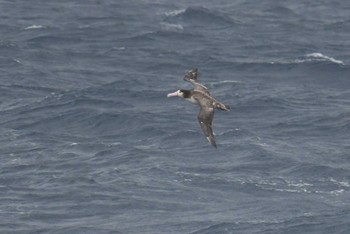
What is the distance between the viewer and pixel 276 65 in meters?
96.9

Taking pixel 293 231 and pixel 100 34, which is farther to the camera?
pixel 100 34

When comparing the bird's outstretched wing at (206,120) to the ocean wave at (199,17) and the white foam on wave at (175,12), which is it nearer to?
the ocean wave at (199,17)

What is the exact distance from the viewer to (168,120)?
83812 millimetres

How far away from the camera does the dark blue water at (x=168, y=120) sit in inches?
2768

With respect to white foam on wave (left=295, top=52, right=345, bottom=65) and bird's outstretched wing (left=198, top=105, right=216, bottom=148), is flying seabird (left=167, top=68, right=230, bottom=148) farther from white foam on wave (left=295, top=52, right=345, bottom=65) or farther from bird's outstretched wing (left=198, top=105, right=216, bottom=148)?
white foam on wave (left=295, top=52, right=345, bottom=65)

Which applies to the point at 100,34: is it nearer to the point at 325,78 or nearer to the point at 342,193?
the point at 325,78

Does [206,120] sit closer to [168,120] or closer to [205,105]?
[205,105]

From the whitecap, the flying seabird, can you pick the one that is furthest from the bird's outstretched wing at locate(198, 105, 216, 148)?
the whitecap

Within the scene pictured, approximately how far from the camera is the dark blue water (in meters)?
70.3

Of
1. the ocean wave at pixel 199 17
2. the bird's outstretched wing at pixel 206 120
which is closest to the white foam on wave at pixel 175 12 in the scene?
the ocean wave at pixel 199 17

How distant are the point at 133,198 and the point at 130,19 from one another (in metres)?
41.5

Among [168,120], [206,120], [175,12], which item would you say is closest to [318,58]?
[175,12]

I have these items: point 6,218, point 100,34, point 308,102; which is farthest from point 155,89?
point 6,218

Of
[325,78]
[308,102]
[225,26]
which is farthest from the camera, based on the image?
[225,26]
